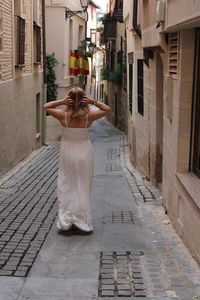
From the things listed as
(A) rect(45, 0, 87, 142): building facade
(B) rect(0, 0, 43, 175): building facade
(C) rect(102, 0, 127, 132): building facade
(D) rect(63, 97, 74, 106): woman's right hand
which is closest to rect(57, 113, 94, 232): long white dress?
(D) rect(63, 97, 74, 106): woman's right hand

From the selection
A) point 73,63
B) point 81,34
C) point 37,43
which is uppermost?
point 81,34

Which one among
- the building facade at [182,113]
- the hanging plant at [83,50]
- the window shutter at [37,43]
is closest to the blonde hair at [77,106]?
the building facade at [182,113]

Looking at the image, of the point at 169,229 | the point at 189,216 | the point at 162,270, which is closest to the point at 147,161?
the point at 169,229

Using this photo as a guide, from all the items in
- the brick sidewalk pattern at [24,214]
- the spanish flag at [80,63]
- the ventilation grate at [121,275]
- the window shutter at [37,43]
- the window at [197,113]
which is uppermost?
the window shutter at [37,43]

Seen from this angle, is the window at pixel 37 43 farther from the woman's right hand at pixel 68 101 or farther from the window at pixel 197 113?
the window at pixel 197 113

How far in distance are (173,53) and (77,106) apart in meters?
1.67

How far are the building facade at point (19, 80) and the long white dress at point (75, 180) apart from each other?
4920mm

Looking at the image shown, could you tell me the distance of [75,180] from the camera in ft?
21.2

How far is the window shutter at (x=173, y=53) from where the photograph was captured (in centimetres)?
673

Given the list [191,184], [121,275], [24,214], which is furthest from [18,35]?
[121,275]

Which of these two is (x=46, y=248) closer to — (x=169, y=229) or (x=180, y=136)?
(x=169, y=229)

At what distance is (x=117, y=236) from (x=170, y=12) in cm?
298

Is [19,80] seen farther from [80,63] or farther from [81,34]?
[81,34]

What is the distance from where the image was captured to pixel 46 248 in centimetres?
585
